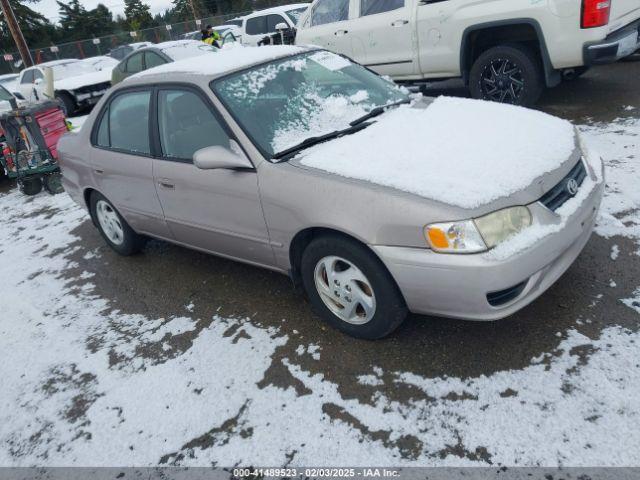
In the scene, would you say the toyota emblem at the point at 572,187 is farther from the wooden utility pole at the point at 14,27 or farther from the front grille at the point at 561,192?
the wooden utility pole at the point at 14,27

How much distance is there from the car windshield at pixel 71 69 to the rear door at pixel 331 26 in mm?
10005

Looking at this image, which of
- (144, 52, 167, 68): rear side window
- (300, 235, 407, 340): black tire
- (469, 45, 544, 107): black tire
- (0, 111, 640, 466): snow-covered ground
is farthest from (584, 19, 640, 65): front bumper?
(144, 52, 167, 68): rear side window

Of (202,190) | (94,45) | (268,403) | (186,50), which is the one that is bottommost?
(268,403)

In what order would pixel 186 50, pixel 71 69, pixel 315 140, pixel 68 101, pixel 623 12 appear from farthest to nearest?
pixel 71 69, pixel 68 101, pixel 186 50, pixel 623 12, pixel 315 140

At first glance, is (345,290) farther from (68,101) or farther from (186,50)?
(68,101)

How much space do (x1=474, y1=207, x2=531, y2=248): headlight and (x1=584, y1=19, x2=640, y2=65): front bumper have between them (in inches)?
143

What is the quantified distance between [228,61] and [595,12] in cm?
380

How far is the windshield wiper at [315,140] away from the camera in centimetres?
293

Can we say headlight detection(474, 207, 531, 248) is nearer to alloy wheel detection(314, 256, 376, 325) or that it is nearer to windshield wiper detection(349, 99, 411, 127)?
alloy wheel detection(314, 256, 376, 325)

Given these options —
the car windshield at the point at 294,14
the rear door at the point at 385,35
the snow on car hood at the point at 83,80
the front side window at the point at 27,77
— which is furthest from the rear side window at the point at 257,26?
the front side window at the point at 27,77

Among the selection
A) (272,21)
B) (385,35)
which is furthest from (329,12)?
(272,21)

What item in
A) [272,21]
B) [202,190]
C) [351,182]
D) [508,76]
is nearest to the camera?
[351,182]

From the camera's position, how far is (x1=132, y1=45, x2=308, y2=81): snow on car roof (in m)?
3.38

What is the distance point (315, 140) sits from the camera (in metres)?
3.04
